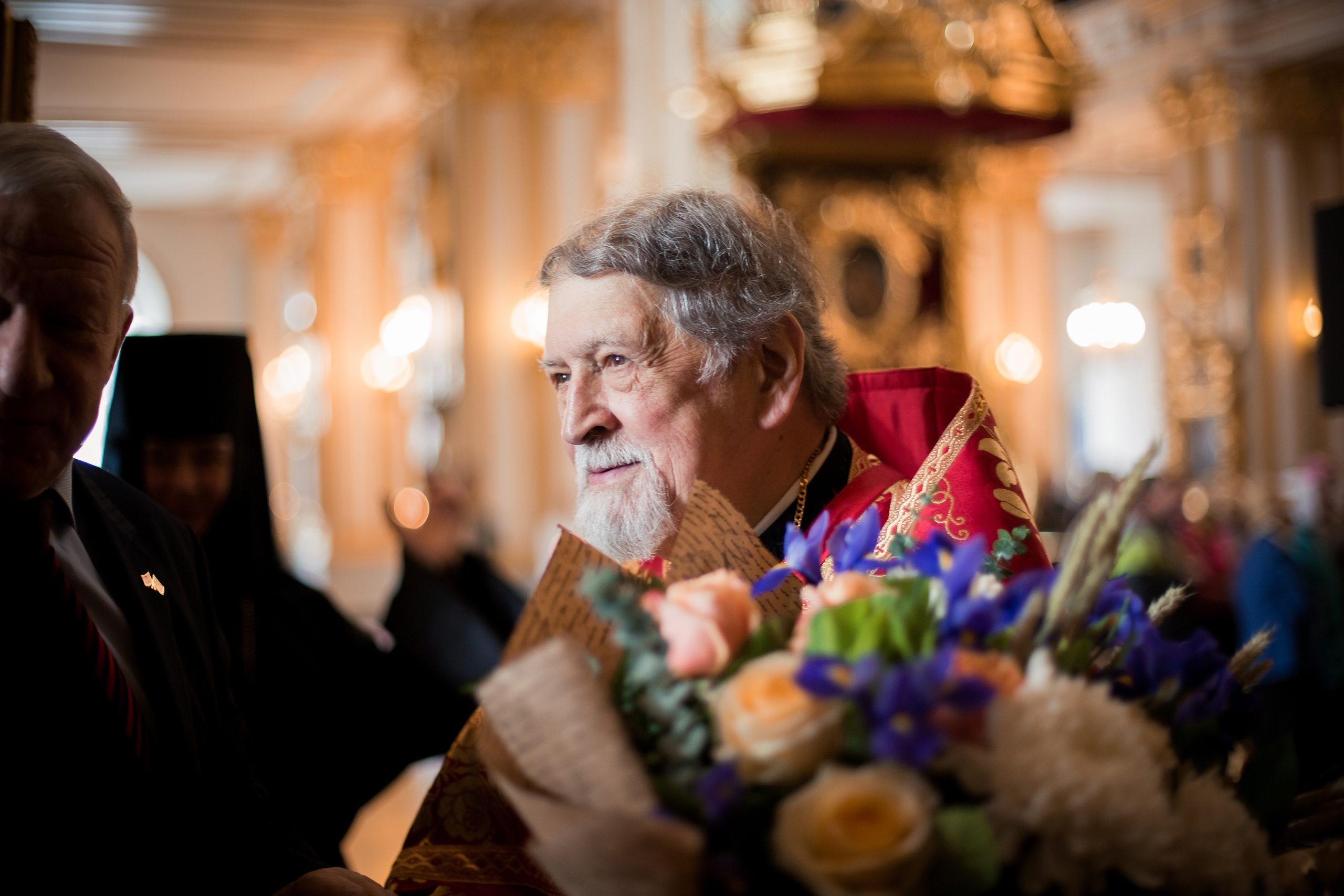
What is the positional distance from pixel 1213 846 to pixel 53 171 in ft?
4.04

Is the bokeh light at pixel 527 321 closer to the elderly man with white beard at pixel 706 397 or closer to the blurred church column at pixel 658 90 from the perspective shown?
the blurred church column at pixel 658 90

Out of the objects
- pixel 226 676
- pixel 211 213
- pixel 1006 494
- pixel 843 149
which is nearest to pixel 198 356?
pixel 226 676

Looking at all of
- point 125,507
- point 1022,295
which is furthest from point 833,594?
point 1022,295

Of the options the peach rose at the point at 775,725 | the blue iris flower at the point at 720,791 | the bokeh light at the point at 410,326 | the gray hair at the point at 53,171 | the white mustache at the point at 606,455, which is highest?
the bokeh light at the point at 410,326

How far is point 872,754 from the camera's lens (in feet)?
2.76

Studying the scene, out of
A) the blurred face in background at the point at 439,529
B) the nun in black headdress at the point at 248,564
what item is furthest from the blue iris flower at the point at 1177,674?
the blurred face in background at the point at 439,529

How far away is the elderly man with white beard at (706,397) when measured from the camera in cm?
164

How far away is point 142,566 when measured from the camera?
4.75 feet

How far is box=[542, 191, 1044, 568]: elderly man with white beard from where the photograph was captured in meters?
1.67

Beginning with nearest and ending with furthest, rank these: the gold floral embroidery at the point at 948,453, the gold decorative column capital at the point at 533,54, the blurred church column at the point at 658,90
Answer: the gold floral embroidery at the point at 948,453 → the blurred church column at the point at 658,90 → the gold decorative column capital at the point at 533,54

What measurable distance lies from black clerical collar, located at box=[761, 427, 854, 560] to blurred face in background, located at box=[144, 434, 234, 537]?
1.36 meters

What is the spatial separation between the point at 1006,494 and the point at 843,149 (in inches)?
277

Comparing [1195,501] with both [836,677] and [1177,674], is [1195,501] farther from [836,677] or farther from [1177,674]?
[836,677]

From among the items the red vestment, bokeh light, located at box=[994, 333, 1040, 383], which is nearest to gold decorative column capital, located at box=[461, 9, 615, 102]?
bokeh light, located at box=[994, 333, 1040, 383]
